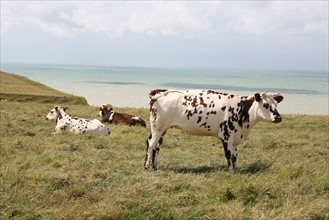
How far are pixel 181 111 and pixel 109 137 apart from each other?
472cm

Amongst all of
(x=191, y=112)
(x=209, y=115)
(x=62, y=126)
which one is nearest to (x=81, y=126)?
(x=62, y=126)

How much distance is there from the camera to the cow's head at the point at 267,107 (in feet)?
31.7

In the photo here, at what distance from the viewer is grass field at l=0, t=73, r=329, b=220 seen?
6500 millimetres

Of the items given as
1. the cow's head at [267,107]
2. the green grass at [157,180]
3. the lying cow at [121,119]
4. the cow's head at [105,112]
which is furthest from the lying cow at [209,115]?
the cow's head at [105,112]

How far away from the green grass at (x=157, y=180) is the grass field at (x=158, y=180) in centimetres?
2

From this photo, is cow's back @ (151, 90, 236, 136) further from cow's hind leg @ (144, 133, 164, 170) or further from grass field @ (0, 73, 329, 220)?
grass field @ (0, 73, 329, 220)

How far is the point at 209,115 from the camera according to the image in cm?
967

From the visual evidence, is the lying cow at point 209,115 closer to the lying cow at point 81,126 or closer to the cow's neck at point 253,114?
the cow's neck at point 253,114

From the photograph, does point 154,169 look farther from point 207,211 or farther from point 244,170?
point 207,211

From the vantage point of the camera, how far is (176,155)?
11.4 metres

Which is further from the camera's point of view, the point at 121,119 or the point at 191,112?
the point at 121,119

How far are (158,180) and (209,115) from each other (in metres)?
2.32

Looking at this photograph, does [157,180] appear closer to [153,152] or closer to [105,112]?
[153,152]

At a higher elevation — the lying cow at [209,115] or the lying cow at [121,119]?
the lying cow at [209,115]
